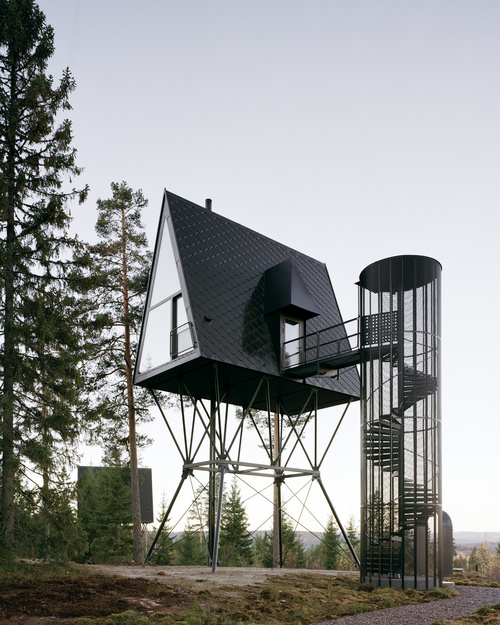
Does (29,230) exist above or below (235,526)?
above

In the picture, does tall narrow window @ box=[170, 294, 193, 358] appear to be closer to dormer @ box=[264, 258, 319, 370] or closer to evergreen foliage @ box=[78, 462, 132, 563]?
dormer @ box=[264, 258, 319, 370]

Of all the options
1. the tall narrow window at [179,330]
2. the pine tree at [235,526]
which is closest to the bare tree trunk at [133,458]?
the tall narrow window at [179,330]

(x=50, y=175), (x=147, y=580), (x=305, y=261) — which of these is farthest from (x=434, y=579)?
(x=50, y=175)

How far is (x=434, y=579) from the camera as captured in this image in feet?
42.4

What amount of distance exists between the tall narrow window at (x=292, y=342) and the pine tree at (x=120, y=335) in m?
6.81

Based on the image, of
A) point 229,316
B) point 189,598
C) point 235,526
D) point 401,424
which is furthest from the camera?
point 235,526

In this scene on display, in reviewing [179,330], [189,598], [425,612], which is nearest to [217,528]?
[189,598]

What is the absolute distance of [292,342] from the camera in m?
17.4

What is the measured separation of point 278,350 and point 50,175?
7499 millimetres

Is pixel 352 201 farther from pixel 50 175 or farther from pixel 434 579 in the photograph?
pixel 434 579

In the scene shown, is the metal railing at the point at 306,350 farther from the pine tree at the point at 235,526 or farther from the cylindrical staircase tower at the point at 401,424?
the pine tree at the point at 235,526

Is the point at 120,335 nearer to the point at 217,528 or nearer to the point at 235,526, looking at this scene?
the point at 217,528

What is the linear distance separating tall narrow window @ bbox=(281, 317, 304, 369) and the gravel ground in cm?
723

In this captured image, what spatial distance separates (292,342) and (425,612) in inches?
341
